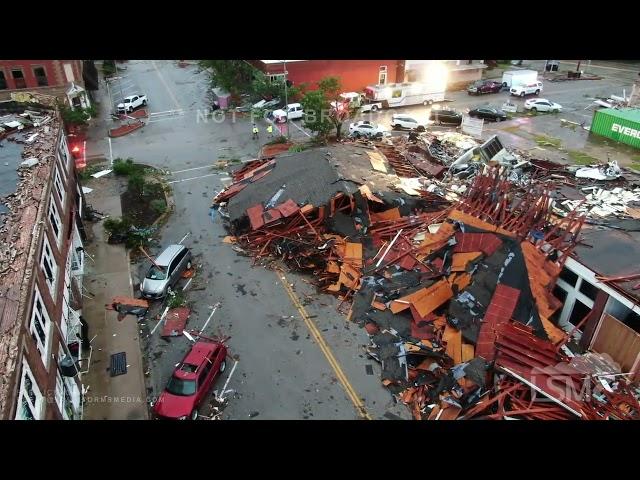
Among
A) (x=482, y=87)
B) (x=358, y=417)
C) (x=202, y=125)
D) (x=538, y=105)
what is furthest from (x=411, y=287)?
(x=482, y=87)

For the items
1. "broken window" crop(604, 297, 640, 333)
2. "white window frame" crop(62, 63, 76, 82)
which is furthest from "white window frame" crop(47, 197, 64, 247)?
"white window frame" crop(62, 63, 76, 82)

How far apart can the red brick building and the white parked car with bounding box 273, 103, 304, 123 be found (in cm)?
332

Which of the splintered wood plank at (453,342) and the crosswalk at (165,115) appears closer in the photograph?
the splintered wood plank at (453,342)

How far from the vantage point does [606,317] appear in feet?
49.6

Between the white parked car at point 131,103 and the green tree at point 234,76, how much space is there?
6.47 m

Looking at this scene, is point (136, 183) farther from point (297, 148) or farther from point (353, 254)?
point (353, 254)

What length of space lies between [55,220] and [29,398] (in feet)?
28.7

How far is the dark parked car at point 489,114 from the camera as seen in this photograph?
38.7 meters

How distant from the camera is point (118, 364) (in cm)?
1655

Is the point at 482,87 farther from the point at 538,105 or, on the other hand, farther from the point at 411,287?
the point at 411,287

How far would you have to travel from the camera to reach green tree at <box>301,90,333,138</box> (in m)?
32.8

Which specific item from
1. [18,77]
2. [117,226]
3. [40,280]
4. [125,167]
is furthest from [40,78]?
[40,280]

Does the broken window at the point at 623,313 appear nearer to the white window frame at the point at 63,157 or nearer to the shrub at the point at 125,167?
the white window frame at the point at 63,157

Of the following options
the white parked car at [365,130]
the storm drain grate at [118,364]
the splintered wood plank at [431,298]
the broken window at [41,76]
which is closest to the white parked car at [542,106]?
the white parked car at [365,130]
